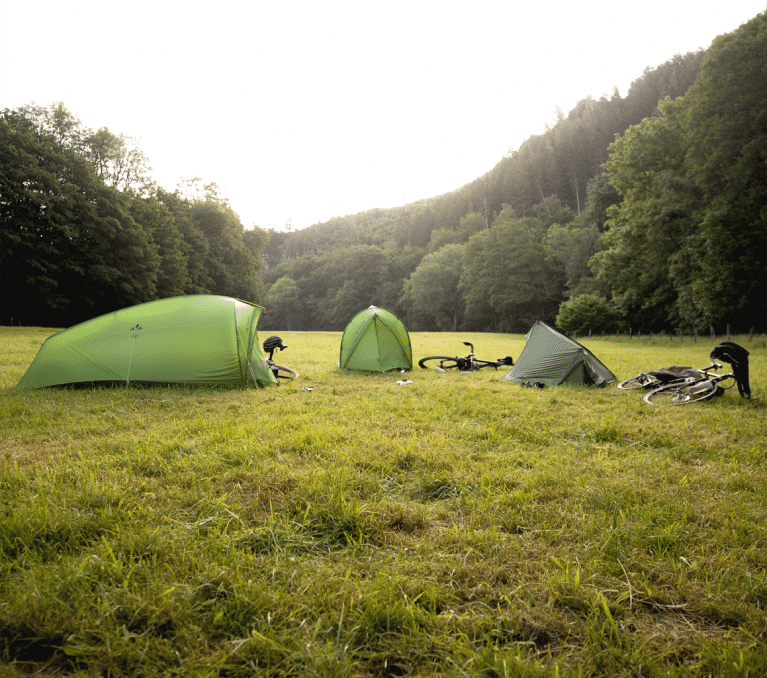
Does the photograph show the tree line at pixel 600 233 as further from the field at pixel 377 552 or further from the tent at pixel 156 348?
the tent at pixel 156 348

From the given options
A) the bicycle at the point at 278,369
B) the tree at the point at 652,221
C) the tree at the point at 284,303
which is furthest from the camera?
the tree at the point at 284,303

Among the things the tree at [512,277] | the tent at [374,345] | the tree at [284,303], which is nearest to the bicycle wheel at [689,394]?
the tent at [374,345]

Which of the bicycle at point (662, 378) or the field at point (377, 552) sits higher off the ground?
the bicycle at point (662, 378)

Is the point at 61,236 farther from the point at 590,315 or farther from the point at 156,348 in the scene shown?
the point at 590,315

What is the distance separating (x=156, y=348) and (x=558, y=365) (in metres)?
8.18

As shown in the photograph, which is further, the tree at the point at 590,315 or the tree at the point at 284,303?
the tree at the point at 284,303

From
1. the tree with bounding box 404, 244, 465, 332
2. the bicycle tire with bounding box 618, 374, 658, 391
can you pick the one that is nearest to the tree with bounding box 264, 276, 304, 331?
the tree with bounding box 404, 244, 465, 332

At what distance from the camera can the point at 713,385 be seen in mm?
6891

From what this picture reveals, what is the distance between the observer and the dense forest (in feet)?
74.5

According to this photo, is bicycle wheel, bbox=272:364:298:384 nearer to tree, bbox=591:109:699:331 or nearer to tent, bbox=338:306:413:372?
tent, bbox=338:306:413:372

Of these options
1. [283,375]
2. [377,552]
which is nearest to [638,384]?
[377,552]

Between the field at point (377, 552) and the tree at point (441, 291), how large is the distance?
6524 cm

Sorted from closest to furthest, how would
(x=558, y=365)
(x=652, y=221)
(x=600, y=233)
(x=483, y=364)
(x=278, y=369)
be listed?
(x=558, y=365), (x=278, y=369), (x=483, y=364), (x=652, y=221), (x=600, y=233)

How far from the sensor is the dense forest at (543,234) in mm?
22719
